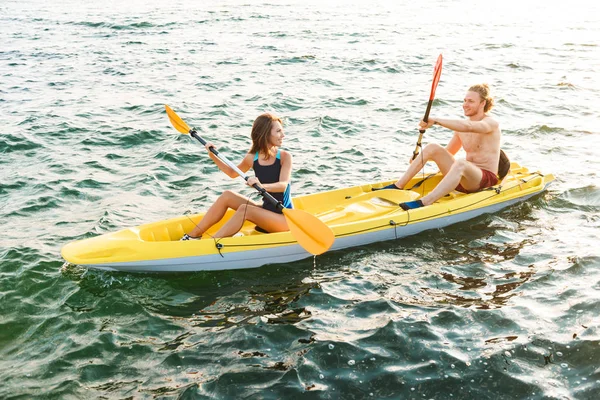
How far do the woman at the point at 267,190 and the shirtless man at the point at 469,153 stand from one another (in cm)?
147

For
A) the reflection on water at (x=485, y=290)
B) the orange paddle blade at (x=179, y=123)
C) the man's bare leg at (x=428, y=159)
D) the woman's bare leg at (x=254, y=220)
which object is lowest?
the reflection on water at (x=485, y=290)

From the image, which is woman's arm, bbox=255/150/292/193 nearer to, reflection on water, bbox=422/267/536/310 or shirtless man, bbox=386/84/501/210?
shirtless man, bbox=386/84/501/210

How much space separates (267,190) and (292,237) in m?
0.51

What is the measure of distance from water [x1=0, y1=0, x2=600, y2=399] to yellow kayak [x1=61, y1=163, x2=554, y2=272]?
0.15 meters

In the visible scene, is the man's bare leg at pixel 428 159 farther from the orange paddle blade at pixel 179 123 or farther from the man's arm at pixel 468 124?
the orange paddle blade at pixel 179 123

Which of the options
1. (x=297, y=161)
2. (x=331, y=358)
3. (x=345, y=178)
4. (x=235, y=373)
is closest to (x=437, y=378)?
(x=331, y=358)

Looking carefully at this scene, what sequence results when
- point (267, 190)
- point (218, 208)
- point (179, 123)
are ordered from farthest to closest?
1. point (179, 123)
2. point (218, 208)
3. point (267, 190)

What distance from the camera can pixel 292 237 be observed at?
5.95 metres

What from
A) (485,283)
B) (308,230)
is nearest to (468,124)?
(485,283)

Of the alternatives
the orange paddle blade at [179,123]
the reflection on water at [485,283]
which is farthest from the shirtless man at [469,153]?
the orange paddle blade at [179,123]

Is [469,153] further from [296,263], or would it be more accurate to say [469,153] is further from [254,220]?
[254,220]

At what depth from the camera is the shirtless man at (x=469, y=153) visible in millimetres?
6754

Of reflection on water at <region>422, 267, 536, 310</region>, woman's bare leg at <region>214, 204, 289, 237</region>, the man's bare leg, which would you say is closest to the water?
reflection on water at <region>422, 267, 536, 310</region>

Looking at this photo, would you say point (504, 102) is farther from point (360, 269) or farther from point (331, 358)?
point (331, 358)
